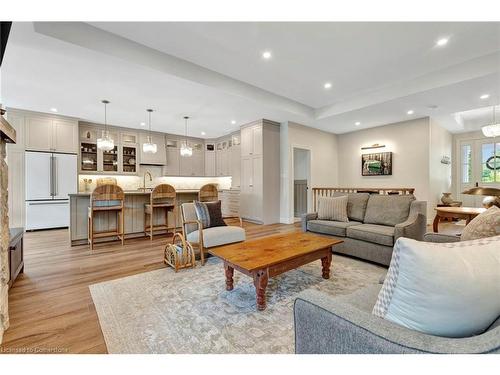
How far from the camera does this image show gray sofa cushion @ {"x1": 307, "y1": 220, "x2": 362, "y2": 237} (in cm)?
343

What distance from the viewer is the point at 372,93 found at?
15.4 ft

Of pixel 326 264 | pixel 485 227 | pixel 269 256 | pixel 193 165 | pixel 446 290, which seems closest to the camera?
pixel 446 290

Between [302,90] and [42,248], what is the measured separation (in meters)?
5.38

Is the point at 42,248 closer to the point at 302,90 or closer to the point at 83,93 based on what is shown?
the point at 83,93

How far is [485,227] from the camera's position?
1475mm

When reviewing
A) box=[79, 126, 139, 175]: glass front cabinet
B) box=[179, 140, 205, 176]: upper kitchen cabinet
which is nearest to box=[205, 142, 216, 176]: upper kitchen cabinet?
box=[179, 140, 205, 176]: upper kitchen cabinet

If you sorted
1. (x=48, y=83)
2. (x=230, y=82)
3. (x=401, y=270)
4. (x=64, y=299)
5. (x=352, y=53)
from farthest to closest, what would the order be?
(x=230, y=82)
(x=48, y=83)
(x=352, y=53)
(x=64, y=299)
(x=401, y=270)

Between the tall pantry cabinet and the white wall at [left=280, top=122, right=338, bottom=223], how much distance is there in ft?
0.60

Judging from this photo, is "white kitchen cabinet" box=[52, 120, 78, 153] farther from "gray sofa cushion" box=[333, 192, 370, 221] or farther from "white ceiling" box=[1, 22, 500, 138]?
"gray sofa cushion" box=[333, 192, 370, 221]

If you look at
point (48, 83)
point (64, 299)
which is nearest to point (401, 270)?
point (64, 299)

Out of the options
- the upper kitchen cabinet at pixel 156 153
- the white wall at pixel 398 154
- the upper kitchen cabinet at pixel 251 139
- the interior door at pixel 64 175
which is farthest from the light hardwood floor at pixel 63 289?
the white wall at pixel 398 154

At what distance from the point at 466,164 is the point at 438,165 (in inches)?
82.2

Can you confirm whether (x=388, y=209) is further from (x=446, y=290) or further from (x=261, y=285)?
(x=446, y=290)

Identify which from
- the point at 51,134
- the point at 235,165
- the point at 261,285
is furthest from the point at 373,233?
the point at 51,134
